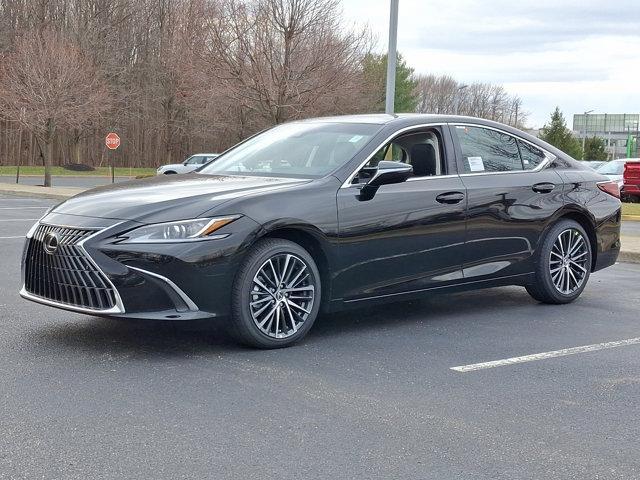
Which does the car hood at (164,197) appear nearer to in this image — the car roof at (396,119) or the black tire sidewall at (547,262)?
the car roof at (396,119)

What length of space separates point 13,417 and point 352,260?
2662 mm

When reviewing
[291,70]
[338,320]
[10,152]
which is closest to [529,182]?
[338,320]

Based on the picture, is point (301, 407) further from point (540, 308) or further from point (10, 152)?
point (10, 152)

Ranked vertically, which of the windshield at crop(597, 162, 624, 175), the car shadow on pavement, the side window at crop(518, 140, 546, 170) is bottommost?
the car shadow on pavement

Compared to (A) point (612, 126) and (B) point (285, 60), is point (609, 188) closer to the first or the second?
(B) point (285, 60)

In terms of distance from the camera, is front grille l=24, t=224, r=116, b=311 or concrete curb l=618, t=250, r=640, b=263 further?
concrete curb l=618, t=250, r=640, b=263

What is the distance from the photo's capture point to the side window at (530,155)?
754 centimetres

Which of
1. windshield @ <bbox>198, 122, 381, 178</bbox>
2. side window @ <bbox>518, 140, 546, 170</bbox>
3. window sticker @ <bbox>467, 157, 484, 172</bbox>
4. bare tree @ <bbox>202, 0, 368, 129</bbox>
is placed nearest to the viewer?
windshield @ <bbox>198, 122, 381, 178</bbox>

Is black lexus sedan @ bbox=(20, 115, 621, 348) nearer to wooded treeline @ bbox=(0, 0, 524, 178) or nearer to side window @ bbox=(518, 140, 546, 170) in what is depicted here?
side window @ bbox=(518, 140, 546, 170)

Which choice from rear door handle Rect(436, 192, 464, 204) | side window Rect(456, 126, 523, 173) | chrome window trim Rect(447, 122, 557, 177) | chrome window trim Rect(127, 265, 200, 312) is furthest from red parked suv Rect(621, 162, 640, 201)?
chrome window trim Rect(127, 265, 200, 312)

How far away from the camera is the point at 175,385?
484cm

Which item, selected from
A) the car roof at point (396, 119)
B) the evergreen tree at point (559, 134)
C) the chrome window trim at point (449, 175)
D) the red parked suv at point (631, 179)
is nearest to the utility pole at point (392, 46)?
the chrome window trim at point (449, 175)

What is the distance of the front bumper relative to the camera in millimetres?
5262

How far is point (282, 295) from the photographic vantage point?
5773 millimetres
